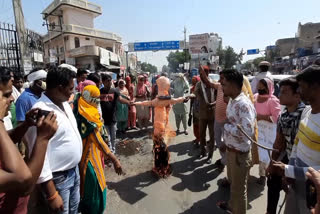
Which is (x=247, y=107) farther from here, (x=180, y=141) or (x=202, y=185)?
(x=180, y=141)

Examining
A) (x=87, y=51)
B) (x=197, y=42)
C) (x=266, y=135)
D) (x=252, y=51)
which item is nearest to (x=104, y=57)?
(x=87, y=51)

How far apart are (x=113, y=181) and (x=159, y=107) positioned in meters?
1.51

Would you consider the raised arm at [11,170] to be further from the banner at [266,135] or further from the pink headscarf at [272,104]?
the banner at [266,135]

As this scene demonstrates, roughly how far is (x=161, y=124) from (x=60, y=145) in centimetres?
207

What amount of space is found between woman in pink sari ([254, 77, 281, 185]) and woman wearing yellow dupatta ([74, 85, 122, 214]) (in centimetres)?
A: 232

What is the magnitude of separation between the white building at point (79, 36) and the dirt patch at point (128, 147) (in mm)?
16994

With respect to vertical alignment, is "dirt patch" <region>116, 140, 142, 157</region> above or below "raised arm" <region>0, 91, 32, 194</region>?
below

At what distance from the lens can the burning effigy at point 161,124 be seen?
3488mm

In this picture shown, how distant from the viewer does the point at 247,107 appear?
210 centimetres

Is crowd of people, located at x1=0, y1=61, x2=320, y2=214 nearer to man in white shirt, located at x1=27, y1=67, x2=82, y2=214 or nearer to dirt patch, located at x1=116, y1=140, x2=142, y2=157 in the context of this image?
man in white shirt, located at x1=27, y1=67, x2=82, y2=214

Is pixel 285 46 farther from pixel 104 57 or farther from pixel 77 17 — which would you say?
pixel 77 17

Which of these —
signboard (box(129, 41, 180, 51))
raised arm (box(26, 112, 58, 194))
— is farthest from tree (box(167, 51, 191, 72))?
raised arm (box(26, 112, 58, 194))

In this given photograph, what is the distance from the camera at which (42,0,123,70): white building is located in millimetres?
21422

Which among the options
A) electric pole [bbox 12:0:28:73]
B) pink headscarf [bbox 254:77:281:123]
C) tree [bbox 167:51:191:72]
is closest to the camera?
pink headscarf [bbox 254:77:281:123]
